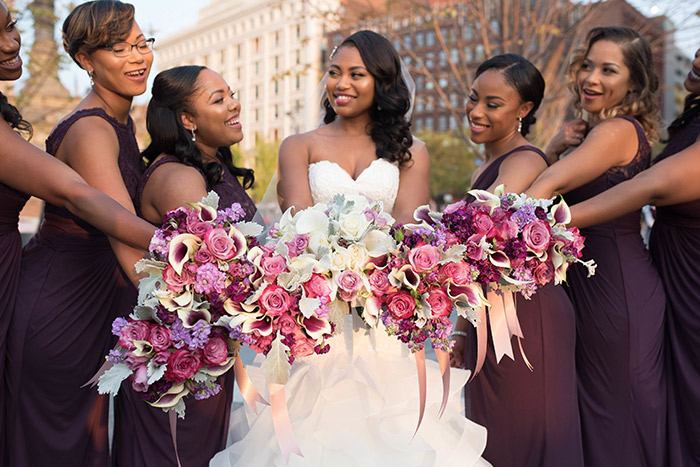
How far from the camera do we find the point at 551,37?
404 inches

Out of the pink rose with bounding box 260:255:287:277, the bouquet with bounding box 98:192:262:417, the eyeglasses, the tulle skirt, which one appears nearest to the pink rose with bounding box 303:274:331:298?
the pink rose with bounding box 260:255:287:277

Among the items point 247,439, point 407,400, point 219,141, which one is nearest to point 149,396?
point 247,439

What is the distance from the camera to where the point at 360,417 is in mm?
2697

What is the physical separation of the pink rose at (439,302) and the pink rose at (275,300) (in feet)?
1.78

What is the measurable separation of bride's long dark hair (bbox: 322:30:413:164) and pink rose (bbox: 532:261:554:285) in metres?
1.46

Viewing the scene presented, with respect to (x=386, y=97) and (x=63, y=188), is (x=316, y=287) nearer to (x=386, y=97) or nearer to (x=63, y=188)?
(x=63, y=188)

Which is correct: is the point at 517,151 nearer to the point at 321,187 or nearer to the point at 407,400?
the point at 321,187

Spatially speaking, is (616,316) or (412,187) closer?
(616,316)

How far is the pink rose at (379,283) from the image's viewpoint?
2.22 meters

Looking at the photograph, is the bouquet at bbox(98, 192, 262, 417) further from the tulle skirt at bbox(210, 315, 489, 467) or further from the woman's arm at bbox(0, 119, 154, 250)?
the tulle skirt at bbox(210, 315, 489, 467)

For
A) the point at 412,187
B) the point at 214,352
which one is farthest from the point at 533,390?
the point at 214,352

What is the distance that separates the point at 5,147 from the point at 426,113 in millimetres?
74800

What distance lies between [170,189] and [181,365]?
112 centimetres

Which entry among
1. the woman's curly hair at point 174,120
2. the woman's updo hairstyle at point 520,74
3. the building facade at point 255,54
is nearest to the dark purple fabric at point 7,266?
the woman's curly hair at point 174,120
